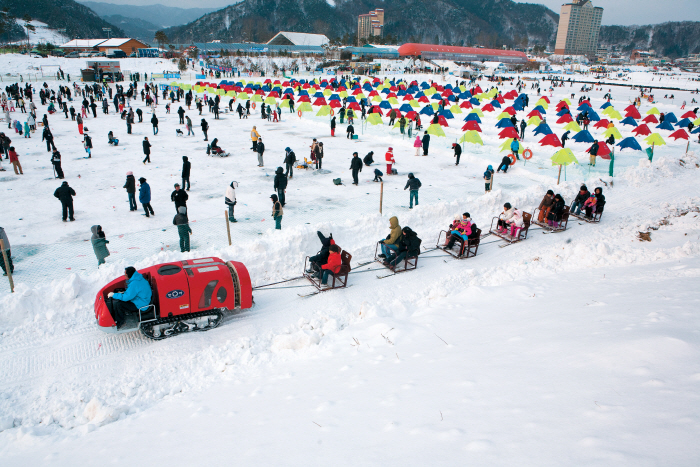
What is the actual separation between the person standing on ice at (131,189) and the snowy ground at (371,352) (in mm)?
787

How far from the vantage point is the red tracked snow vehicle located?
6492 millimetres

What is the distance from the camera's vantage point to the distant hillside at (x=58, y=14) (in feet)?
460

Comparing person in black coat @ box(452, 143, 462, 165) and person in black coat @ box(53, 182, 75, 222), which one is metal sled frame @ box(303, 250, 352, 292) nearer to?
person in black coat @ box(53, 182, 75, 222)

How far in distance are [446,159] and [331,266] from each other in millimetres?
13113

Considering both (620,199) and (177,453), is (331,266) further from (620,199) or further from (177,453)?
(620,199)

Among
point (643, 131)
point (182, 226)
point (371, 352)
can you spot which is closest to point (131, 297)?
point (182, 226)

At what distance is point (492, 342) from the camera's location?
19.9 feet

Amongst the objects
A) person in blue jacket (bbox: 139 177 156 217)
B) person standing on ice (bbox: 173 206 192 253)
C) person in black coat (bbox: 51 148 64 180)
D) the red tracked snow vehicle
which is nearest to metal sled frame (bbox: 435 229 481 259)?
the red tracked snow vehicle

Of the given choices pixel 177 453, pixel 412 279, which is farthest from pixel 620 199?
pixel 177 453

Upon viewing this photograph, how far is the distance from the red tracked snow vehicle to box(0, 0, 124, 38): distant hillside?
565 ft

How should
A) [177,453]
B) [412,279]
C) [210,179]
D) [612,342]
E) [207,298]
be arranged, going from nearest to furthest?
1. [177,453]
2. [612,342]
3. [207,298]
4. [412,279]
5. [210,179]

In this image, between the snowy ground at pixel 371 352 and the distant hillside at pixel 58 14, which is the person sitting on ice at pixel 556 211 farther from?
the distant hillside at pixel 58 14

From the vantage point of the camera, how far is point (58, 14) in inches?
5699

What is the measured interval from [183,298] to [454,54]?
106 metres
